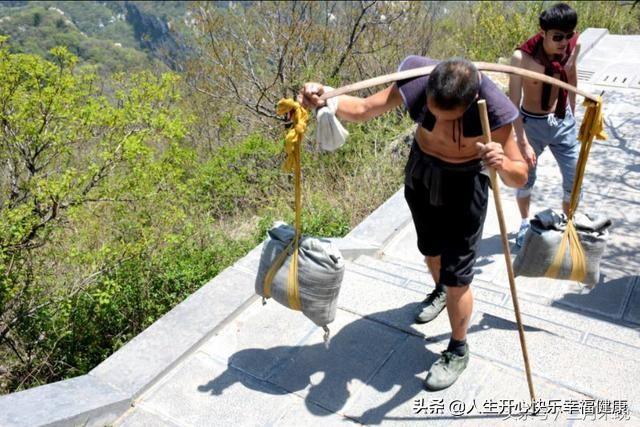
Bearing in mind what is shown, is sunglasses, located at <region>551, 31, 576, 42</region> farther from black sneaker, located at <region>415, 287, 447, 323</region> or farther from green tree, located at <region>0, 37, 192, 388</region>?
green tree, located at <region>0, 37, 192, 388</region>

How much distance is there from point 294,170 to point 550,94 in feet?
6.48

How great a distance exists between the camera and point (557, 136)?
150 inches

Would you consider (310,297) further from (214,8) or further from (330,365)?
(214,8)

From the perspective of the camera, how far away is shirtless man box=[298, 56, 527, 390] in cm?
234

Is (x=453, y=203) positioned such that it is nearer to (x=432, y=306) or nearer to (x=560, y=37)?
(x=432, y=306)

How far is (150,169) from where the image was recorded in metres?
4.30

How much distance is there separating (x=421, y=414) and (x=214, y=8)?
770 centimetres

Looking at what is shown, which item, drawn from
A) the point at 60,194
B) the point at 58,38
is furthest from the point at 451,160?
the point at 58,38

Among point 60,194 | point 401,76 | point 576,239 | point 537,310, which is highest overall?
point 401,76

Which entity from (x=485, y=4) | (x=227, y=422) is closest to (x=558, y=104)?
(x=227, y=422)

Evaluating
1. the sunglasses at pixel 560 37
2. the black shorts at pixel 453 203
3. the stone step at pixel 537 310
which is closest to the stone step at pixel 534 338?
the stone step at pixel 537 310

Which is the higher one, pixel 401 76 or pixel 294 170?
pixel 401 76

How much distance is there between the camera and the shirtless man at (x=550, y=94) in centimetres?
338

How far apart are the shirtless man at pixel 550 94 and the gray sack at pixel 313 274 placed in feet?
4.61
